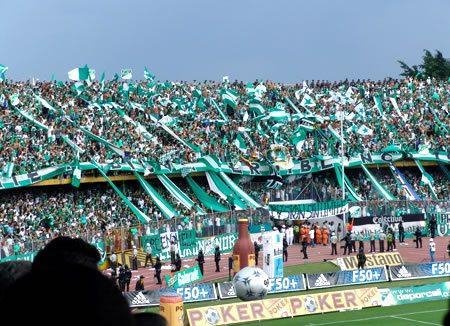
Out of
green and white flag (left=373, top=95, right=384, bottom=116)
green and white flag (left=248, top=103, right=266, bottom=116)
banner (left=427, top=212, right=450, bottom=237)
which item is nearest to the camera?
banner (left=427, top=212, right=450, bottom=237)

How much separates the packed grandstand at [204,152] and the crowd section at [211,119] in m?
0.09

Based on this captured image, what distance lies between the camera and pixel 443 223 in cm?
5066

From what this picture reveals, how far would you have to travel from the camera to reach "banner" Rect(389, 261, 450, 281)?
33.5 meters

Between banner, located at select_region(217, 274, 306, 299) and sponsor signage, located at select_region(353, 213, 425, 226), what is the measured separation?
16.4m

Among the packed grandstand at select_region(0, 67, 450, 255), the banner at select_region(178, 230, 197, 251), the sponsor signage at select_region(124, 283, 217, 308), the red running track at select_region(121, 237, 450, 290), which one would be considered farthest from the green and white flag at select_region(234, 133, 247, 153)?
the sponsor signage at select_region(124, 283, 217, 308)

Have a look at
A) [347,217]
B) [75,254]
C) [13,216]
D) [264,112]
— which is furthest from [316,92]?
[75,254]

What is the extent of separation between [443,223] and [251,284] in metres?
32.7

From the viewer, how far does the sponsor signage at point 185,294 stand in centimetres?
2683

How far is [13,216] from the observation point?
4047 centimetres

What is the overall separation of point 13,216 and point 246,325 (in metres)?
18.8

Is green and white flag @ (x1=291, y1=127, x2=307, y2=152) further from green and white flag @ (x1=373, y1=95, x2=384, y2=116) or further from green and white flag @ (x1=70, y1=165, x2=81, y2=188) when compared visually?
green and white flag @ (x1=70, y1=165, x2=81, y2=188)

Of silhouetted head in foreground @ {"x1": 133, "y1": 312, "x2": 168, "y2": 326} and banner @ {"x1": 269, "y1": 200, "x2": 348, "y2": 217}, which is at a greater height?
banner @ {"x1": 269, "y1": 200, "x2": 348, "y2": 217}

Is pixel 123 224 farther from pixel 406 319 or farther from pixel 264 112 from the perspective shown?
pixel 406 319

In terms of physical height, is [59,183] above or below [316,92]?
below
